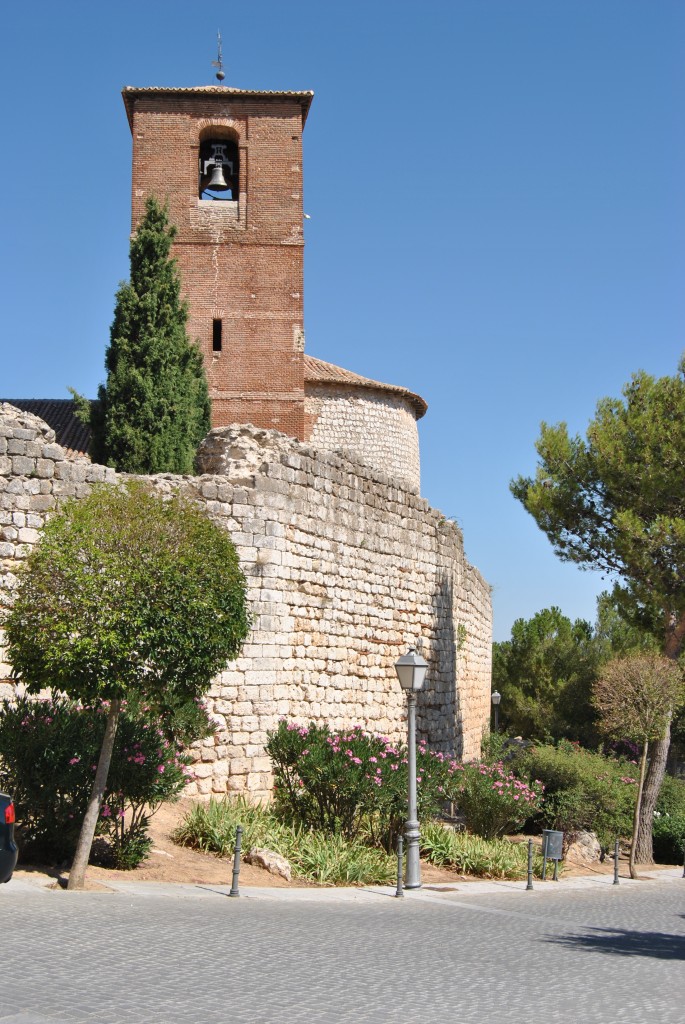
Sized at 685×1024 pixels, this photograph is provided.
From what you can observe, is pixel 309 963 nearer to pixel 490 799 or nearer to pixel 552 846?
pixel 552 846

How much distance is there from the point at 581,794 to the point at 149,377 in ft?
42.5

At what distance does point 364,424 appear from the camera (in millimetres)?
36344

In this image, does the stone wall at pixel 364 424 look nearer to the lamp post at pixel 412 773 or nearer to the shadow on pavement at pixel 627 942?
the lamp post at pixel 412 773

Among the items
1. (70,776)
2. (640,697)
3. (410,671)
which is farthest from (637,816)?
(70,776)

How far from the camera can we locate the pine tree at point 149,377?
2388 centimetres

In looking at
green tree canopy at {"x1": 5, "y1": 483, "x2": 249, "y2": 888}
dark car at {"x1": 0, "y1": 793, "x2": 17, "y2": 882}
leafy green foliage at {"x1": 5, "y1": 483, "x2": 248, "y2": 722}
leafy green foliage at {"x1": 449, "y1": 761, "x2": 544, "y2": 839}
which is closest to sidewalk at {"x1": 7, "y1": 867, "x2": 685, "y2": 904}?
green tree canopy at {"x1": 5, "y1": 483, "x2": 249, "y2": 888}

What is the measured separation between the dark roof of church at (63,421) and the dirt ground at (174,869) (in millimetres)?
17830

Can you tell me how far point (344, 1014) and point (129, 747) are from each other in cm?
A: 501

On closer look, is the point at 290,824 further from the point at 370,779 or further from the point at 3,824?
the point at 3,824

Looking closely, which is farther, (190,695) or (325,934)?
(190,695)

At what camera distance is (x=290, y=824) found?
13.0 metres

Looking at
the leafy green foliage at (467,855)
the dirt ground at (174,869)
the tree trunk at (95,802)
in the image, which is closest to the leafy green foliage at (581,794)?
the leafy green foliage at (467,855)

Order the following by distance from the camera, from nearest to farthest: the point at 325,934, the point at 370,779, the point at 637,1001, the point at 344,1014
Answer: the point at 344,1014 → the point at 637,1001 → the point at 325,934 → the point at 370,779

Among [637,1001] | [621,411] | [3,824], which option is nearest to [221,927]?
[3,824]
